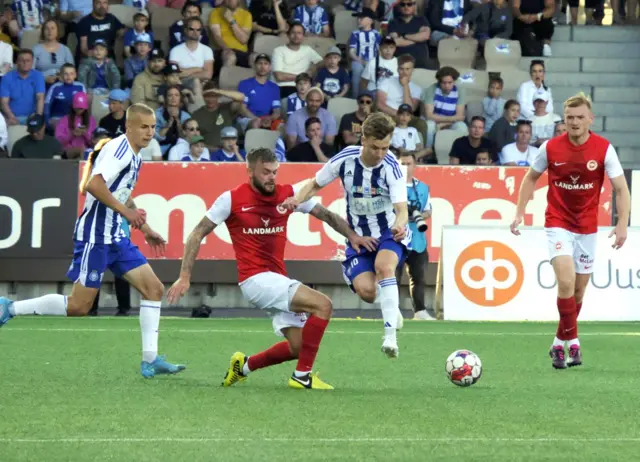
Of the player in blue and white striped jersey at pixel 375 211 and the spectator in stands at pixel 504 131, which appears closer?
the player in blue and white striped jersey at pixel 375 211

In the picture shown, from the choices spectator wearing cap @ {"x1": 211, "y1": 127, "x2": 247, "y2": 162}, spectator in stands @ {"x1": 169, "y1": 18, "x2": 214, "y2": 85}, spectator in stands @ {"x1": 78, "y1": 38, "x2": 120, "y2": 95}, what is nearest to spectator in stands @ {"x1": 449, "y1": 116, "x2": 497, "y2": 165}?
spectator wearing cap @ {"x1": 211, "y1": 127, "x2": 247, "y2": 162}

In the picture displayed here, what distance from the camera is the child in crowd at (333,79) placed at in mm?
20438

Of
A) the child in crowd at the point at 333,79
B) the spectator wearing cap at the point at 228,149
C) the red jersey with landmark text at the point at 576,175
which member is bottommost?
the red jersey with landmark text at the point at 576,175

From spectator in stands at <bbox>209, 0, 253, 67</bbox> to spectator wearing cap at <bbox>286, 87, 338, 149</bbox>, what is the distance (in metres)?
2.02

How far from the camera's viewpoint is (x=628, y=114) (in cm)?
2222

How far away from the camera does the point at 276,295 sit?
29.8 feet

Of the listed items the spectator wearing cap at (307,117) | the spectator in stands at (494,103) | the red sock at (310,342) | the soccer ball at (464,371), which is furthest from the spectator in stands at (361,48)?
the red sock at (310,342)

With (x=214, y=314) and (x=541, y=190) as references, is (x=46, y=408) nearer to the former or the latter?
(x=214, y=314)

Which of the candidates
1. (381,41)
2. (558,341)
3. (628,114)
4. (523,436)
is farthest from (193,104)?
(523,436)

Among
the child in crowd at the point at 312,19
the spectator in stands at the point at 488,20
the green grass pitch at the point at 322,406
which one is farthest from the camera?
the spectator in stands at the point at 488,20

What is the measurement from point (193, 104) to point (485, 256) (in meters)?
5.18

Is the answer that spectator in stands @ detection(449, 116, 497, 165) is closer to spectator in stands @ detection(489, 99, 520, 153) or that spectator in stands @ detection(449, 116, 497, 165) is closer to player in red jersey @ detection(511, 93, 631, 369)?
spectator in stands @ detection(489, 99, 520, 153)

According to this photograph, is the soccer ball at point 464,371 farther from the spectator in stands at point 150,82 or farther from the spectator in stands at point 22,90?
the spectator in stands at point 22,90

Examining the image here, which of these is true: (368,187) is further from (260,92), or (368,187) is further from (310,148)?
(260,92)
